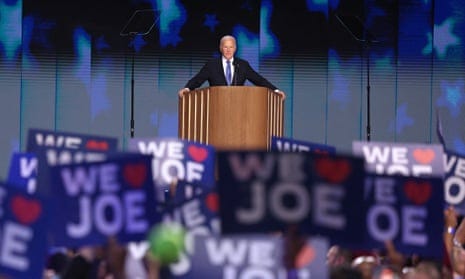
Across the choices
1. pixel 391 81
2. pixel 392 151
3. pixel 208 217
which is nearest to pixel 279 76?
pixel 391 81

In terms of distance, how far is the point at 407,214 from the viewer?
4457 millimetres

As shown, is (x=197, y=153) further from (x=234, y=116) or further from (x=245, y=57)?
(x=245, y=57)

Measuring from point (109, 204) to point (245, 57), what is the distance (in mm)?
7147

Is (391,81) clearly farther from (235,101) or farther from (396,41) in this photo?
(235,101)

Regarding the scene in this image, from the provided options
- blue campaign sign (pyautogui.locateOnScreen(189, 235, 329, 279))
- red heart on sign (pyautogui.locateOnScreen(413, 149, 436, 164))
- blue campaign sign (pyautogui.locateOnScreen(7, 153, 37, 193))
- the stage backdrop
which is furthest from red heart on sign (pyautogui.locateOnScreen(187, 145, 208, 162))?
the stage backdrop

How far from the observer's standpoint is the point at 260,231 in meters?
3.94

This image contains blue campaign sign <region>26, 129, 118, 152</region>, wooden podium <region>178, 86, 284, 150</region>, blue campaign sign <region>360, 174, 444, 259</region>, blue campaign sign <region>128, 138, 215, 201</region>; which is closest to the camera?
blue campaign sign <region>360, 174, 444, 259</region>

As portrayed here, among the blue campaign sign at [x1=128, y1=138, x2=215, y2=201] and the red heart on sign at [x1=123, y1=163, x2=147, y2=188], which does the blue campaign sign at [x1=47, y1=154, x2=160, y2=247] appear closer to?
the red heart on sign at [x1=123, y1=163, x2=147, y2=188]

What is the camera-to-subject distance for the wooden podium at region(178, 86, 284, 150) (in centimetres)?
725

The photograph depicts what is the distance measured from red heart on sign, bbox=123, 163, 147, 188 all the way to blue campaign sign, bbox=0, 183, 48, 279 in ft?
1.40

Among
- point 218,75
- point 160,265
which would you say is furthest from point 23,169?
point 218,75

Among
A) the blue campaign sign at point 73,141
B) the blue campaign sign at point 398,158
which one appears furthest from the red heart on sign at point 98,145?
the blue campaign sign at point 398,158

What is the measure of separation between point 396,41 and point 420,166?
18.9ft

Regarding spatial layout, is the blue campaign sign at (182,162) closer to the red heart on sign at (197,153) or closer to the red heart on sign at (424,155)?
the red heart on sign at (197,153)
